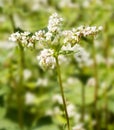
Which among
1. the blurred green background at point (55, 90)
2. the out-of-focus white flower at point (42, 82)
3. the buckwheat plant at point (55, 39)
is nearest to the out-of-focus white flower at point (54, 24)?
the buckwheat plant at point (55, 39)

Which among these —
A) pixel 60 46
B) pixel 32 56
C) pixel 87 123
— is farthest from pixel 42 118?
pixel 60 46

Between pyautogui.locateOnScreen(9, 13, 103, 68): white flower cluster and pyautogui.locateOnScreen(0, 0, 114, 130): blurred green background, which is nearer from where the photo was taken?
pyautogui.locateOnScreen(9, 13, 103, 68): white flower cluster

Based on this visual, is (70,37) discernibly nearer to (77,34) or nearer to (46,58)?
(77,34)

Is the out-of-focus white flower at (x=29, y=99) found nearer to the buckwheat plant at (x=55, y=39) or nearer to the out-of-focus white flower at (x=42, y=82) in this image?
the out-of-focus white flower at (x=42, y=82)

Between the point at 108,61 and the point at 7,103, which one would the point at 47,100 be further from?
the point at 108,61

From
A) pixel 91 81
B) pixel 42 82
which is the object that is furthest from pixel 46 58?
pixel 42 82

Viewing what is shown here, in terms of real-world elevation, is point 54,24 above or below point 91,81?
below

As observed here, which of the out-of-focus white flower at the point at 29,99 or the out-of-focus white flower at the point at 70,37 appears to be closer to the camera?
the out-of-focus white flower at the point at 70,37

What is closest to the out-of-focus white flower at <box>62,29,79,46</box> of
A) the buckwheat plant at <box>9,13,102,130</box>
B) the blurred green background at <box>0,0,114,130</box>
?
the buckwheat plant at <box>9,13,102,130</box>

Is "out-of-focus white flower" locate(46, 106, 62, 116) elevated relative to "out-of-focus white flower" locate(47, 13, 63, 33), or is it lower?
elevated

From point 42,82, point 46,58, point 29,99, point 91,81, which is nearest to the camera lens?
point 46,58

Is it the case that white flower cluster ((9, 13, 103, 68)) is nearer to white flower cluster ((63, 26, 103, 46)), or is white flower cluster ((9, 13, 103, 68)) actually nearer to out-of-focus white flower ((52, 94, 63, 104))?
white flower cluster ((63, 26, 103, 46))

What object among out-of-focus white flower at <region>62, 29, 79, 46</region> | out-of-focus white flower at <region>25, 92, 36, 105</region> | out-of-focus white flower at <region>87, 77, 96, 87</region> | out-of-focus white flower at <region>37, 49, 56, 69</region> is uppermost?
out-of-focus white flower at <region>25, 92, 36, 105</region>
